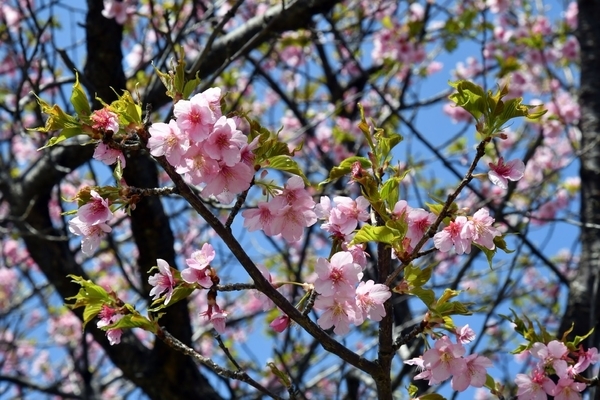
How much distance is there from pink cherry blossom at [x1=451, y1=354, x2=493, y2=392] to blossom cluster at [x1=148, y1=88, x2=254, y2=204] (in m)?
0.65

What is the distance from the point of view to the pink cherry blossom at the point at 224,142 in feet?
4.35

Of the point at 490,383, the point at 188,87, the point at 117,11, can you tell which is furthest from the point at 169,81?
the point at 117,11

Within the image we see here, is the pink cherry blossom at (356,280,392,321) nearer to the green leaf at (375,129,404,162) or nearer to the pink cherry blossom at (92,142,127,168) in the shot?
the green leaf at (375,129,404,162)

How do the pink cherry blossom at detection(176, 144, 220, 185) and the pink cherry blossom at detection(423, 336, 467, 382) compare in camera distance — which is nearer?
the pink cherry blossom at detection(176, 144, 220, 185)

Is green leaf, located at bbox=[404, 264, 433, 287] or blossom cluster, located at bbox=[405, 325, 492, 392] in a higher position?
green leaf, located at bbox=[404, 264, 433, 287]

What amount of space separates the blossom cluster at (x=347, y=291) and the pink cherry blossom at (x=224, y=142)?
261 mm

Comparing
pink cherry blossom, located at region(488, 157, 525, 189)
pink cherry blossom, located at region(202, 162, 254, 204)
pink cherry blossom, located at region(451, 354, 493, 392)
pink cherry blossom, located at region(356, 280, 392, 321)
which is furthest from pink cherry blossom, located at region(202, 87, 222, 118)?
pink cherry blossom, located at region(451, 354, 493, 392)

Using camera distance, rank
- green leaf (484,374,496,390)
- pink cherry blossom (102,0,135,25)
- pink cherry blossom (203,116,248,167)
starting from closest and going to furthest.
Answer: pink cherry blossom (203,116,248,167), green leaf (484,374,496,390), pink cherry blossom (102,0,135,25)

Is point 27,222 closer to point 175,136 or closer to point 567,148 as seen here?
point 175,136

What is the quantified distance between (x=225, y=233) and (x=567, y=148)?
6219mm

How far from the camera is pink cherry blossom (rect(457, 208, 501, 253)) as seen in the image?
4.71ft

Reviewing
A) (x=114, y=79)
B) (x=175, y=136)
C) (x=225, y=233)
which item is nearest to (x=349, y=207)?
(x=225, y=233)

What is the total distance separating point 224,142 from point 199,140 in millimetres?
45

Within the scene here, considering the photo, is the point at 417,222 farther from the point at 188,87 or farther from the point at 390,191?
the point at 188,87
